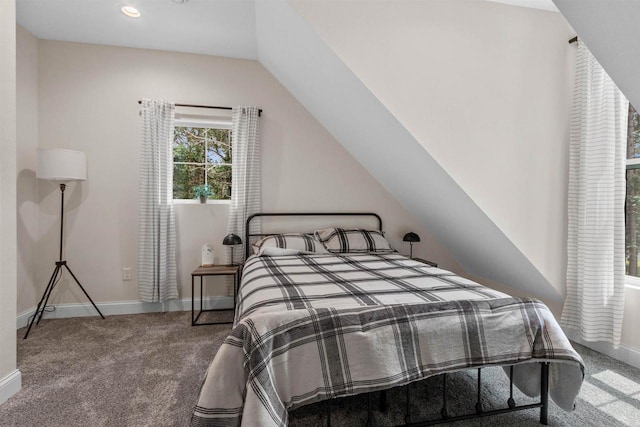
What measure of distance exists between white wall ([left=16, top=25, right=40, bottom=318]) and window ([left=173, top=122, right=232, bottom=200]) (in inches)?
46.1

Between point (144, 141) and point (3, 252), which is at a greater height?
point (144, 141)

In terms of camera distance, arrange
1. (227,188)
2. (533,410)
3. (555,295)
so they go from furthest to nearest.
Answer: (227,188) < (555,295) < (533,410)

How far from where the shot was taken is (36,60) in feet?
9.60

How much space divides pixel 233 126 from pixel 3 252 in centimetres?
204

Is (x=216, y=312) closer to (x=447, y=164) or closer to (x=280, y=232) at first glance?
(x=280, y=232)

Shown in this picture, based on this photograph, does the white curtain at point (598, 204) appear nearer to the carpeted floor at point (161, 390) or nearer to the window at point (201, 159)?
the carpeted floor at point (161, 390)

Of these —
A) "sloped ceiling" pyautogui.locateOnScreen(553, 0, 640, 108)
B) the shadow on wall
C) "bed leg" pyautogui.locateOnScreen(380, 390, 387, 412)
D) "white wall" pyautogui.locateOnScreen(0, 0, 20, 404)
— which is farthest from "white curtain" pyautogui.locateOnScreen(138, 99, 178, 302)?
"sloped ceiling" pyautogui.locateOnScreen(553, 0, 640, 108)

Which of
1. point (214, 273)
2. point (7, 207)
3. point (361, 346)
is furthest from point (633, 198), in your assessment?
point (7, 207)

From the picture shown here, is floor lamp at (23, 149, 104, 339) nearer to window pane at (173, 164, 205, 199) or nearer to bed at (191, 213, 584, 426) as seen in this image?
window pane at (173, 164, 205, 199)

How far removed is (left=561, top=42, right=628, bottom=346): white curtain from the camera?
84.6 inches

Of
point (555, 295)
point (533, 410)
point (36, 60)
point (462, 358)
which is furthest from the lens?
Answer: point (36, 60)

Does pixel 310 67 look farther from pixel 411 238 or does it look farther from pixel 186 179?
pixel 411 238

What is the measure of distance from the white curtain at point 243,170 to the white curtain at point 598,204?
2715 millimetres

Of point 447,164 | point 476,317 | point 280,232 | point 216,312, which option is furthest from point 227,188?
point 476,317
